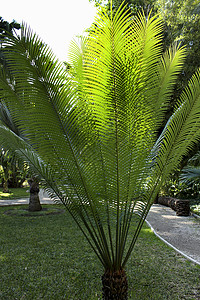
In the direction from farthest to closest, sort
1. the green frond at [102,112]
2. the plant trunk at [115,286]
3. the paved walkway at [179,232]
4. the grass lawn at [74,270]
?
the paved walkway at [179,232], the grass lawn at [74,270], the plant trunk at [115,286], the green frond at [102,112]

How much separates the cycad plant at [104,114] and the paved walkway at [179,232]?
10.0 feet

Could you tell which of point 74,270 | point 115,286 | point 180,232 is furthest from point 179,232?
point 115,286

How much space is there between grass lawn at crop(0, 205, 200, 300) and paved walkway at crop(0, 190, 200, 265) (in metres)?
0.36

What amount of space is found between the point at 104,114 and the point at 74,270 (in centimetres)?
324

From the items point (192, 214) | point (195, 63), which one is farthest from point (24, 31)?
point (195, 63)

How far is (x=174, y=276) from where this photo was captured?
13.2 feet

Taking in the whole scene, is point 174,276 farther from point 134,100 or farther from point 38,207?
point 38,207

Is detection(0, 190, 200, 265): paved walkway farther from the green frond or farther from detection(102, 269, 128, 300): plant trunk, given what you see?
the green frond

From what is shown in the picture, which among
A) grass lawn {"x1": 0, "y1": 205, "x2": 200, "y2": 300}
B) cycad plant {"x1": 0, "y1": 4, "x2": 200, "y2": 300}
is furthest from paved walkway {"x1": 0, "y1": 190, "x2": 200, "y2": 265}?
cycad plant {"x1": 0, "y1": 4, "x2": 200, "y2": 300}

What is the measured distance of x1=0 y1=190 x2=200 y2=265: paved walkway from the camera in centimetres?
552

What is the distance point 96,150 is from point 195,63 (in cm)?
1150

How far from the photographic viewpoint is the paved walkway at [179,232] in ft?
18.1

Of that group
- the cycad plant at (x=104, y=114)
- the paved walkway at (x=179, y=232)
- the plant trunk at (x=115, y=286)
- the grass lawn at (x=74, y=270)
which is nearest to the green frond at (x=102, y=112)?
the cycad plant at (x=104, y=114)

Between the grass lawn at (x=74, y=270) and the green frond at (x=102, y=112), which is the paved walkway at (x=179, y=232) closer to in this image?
the grass lawn at (x=74, y=270)
